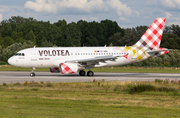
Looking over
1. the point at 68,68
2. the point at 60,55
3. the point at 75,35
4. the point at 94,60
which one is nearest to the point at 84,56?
the point at 94,60

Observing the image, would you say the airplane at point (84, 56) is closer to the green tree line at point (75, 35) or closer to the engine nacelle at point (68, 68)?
the engine nacelle at point (68, 68)

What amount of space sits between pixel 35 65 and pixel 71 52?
16.6 ft

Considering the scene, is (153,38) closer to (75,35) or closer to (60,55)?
(60,55)

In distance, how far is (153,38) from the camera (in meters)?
39.8

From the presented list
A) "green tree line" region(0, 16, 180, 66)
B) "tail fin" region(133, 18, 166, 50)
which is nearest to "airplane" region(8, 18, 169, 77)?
"tail fin" region(133, 18, 166, 50)

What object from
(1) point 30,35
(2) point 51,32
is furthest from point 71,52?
(2) point 51,32

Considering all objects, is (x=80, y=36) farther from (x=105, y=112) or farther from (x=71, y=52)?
(x=105, y=112)

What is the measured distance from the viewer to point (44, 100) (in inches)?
651

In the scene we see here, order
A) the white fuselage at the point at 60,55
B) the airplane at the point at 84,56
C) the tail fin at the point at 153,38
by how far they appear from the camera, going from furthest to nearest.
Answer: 1. the tail fin at the point at 153,38
2. the white fuselage at the point at 60,55
3. the airplane at the point at 84,56

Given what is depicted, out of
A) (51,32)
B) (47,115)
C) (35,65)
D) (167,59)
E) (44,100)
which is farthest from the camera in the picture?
(51,32)

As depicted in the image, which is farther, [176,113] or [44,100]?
[44,100]

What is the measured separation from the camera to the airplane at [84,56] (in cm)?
3631

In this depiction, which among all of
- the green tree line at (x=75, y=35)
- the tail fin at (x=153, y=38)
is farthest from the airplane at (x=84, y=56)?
the green tree line at (x=75, y=35)

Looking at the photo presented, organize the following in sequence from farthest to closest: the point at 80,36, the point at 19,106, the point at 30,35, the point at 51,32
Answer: the point at 80,36 < the point at 51,32 < the point at 30,35 < the point at 19,106
